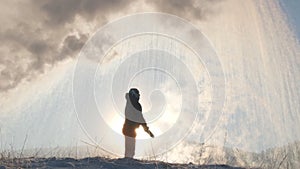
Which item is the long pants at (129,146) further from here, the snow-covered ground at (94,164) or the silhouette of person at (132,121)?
the snow-covered ground at (94,164)

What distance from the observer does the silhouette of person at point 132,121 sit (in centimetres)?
1496

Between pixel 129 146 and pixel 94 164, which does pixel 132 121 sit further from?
pixel 94 164

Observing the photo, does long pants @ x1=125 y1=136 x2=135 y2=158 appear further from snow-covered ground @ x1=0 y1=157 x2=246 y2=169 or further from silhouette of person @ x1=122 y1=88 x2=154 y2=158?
snow-covered ground @ x1=0 y1=157 x2=246 y2=169

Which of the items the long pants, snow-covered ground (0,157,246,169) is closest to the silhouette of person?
the long pants

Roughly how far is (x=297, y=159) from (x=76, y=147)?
226 inches

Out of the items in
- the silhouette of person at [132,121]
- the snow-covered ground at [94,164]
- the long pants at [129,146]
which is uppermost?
the silhouette of person at [132,121]

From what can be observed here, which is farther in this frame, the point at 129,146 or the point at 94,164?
the point at 129,146

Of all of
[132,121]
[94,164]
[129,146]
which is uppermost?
[132,121]

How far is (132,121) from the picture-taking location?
15.0m

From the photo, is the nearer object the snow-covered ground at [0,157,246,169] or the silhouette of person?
the snow-covered ground at [0,157,246,169]

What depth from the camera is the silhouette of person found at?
1496cm

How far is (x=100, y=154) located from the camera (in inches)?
529

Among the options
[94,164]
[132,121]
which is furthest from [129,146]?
[94,164]

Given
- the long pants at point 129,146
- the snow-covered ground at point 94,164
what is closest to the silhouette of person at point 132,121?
the long pants at point 129,146
